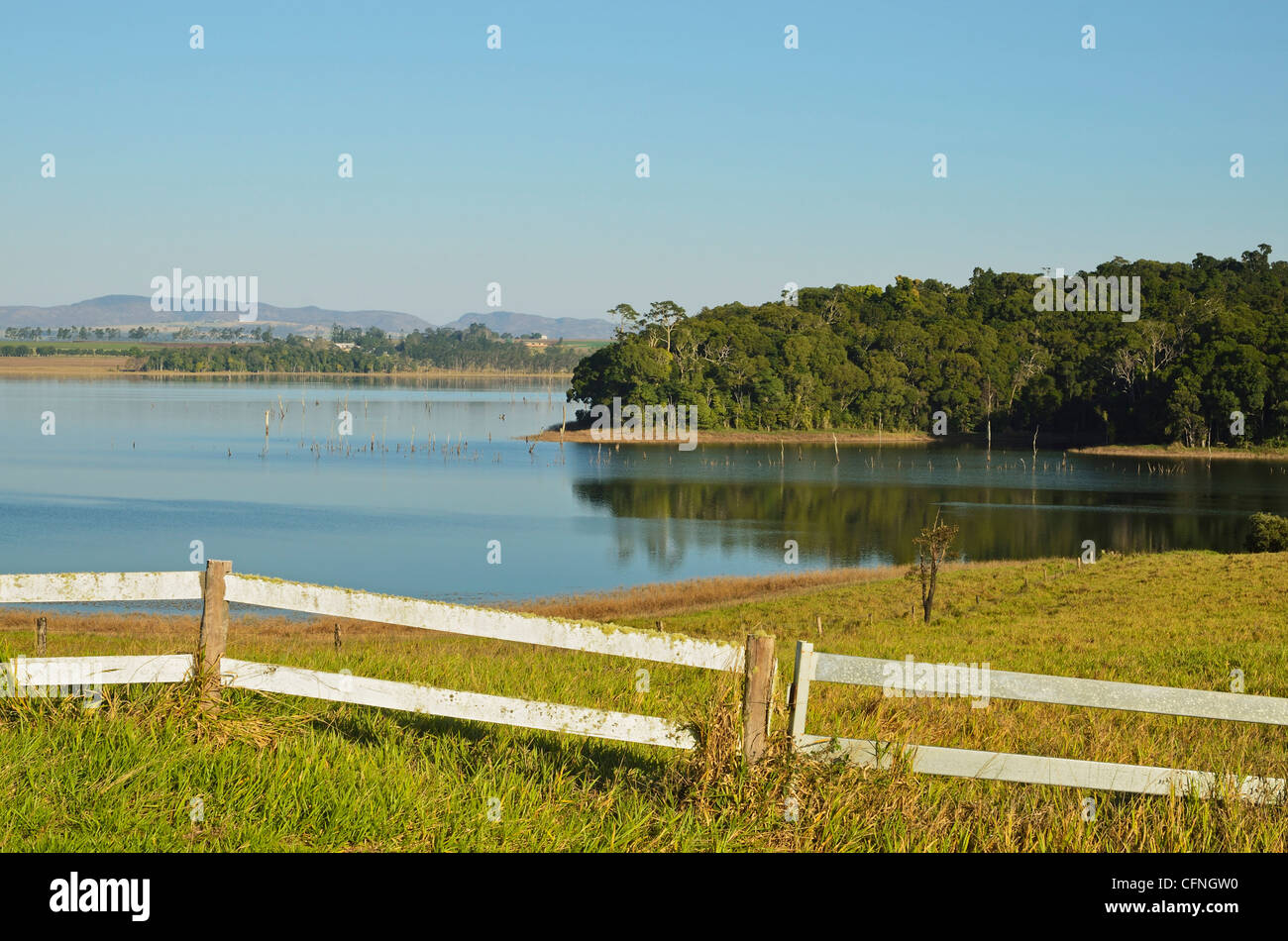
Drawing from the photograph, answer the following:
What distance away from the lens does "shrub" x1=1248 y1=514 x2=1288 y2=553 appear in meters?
44.6

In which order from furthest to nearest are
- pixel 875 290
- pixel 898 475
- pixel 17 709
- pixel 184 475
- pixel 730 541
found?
pixel 875 290, pixel 898 475, pixel 184 475, pixel 730 541, pixel 17 709

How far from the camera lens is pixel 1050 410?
120562mm

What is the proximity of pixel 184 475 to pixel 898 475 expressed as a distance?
51433 millimetres

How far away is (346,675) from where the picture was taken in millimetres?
6379

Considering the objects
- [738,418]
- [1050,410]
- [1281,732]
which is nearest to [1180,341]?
[1050,410]

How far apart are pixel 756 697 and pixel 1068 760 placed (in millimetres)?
1803

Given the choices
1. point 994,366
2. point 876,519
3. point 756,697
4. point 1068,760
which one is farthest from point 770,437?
point 756,697

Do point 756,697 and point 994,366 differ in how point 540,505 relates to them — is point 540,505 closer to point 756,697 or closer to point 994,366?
point 756,697

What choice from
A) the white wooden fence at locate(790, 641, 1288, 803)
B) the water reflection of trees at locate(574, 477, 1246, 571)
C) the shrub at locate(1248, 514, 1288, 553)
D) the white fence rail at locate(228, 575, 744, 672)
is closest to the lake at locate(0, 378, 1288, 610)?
the water reflection of trees at locate(574, 477, 1246, 571)

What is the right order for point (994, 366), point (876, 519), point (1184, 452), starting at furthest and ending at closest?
point (994, 366), point (1184, 452), point (876, 519)

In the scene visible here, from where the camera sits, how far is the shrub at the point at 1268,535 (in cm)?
4462

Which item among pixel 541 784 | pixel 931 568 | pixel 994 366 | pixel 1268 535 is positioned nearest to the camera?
pixel 541 784

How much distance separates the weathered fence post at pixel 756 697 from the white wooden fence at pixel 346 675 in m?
0.20
